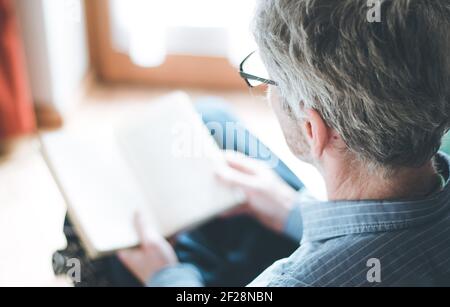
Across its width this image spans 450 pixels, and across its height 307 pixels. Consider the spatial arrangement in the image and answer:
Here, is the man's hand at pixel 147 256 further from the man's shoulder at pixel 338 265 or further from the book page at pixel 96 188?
the man's shoulder at pixel 338 265

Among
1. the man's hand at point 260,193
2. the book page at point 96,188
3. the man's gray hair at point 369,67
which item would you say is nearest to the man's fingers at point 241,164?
the man's hand at point 260,193

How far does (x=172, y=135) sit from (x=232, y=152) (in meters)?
0.13

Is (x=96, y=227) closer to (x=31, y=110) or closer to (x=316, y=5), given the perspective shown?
(x=316, y=5)

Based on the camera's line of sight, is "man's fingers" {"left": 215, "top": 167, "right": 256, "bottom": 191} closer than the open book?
No

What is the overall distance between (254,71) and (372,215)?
0.24 metres

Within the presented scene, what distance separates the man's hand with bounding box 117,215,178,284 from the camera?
0.93 metres

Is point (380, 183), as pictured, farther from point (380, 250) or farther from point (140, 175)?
point (140, 175)

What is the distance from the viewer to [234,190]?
1045 mm

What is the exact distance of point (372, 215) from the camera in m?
0.70

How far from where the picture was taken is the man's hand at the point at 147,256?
931 mm

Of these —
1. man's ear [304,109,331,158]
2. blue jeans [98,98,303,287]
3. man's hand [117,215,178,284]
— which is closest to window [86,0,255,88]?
blue jeans [98,98,303,287]

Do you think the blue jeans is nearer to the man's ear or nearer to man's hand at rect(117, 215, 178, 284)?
man's hand at rect(117, 215, 178, 284)

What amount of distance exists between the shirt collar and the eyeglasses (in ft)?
0.59

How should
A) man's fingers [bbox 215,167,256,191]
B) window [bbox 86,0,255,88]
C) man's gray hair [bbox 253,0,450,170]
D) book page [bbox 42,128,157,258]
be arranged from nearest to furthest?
man's gray hair [bbox 253,0,450,170], book page [bbox 42,128,157,258], man's fingers [bbox 215,167,256,191], window [bbox 86,0,255,88]
